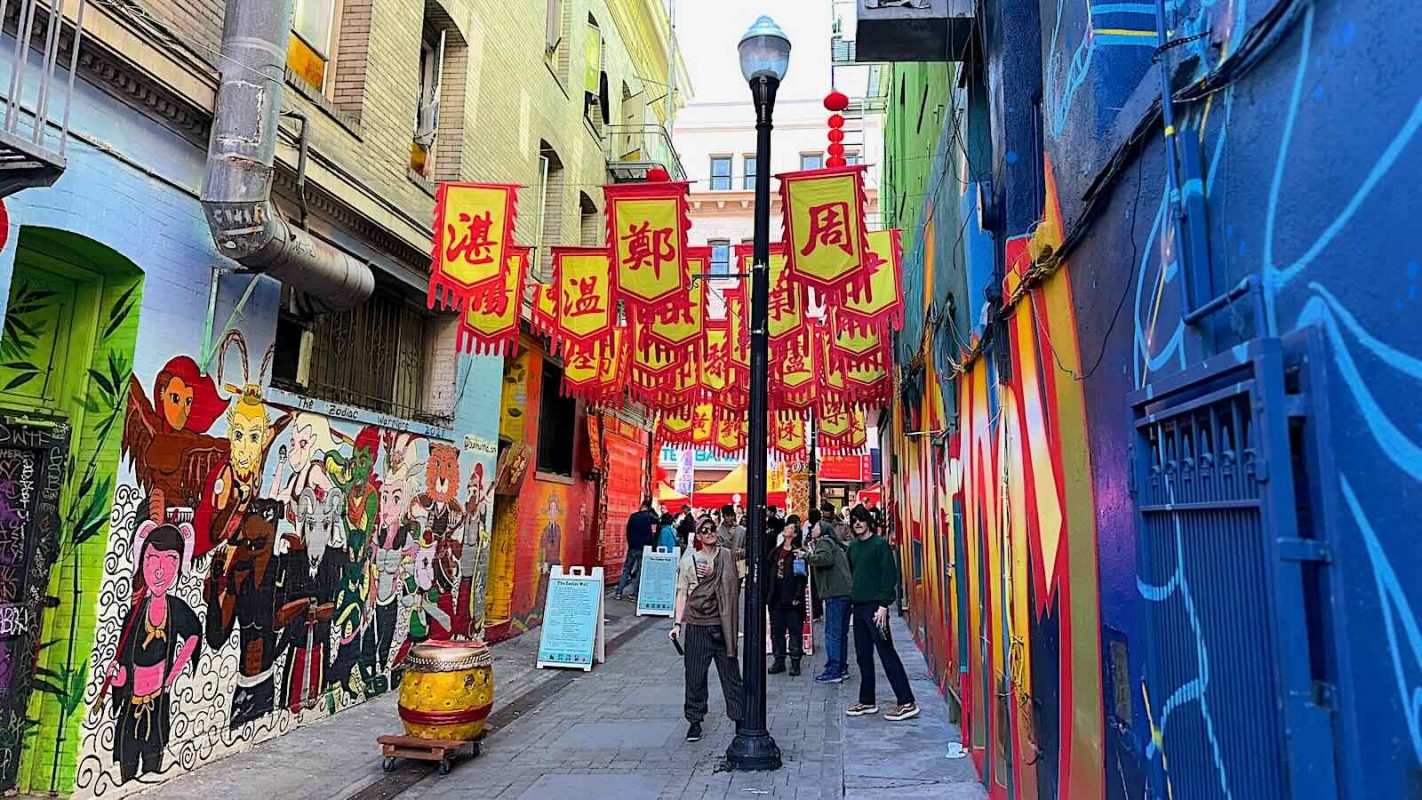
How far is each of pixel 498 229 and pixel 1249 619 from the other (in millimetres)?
8307

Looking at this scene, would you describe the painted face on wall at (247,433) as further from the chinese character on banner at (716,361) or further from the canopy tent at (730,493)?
the canopy tent at (730,493)

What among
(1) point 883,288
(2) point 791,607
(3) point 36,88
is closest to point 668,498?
(2) point 791,607

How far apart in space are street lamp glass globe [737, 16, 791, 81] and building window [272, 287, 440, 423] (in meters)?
4.56

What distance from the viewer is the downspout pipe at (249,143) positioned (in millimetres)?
6309

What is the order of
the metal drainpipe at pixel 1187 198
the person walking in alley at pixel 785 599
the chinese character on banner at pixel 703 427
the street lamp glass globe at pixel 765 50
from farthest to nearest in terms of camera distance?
the chinese character on banner at pixel 703 427, the person walking in alley at pixel 785 599, the street lamp glass globe at pixel 765 50, the metal drainpipe at pixel 1187 198

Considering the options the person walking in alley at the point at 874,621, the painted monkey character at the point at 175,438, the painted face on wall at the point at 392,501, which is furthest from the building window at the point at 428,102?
the person walking in alley at the point at 874,621

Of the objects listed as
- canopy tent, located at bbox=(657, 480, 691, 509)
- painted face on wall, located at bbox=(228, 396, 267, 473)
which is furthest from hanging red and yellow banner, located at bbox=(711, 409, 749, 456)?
painted face on wall, located at bbox=(228, 396, 267, 473)

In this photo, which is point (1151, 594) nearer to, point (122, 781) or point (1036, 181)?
point (1036, 181)

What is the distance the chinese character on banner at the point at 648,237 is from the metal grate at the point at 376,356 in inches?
111

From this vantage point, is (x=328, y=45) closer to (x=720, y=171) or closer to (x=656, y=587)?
(x=656, y=587)

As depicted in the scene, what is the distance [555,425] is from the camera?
16031mm

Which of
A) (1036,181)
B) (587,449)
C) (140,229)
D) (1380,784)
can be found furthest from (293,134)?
(587,449)

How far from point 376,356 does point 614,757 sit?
205 inches

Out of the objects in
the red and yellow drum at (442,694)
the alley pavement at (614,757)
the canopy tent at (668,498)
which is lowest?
the alley pavement at (614,757)
